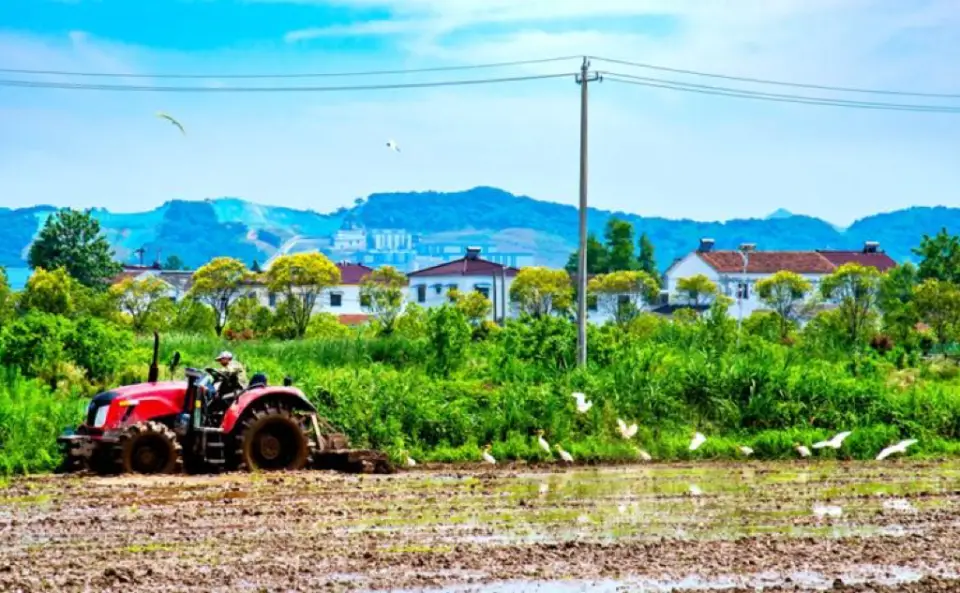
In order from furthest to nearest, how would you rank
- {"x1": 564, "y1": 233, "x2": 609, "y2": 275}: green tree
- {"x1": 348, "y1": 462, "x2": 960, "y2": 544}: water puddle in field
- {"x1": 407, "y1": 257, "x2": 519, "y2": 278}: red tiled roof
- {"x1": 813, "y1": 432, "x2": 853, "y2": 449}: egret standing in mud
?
1. {"x1": 564, "y1": 233, "x2": 609, "y2": 275}: green tree
2. {"x1": 407, "y1": 257, "x2": 519, "y2": 278}: red tiled roof
3. {"x1": 813, "y1": 432, "x2": 853, "y2": 449}: egret standing in mud
4. {"x1": 348, "y1": 462, "x2": 960, "y2": 544}: water puddle in field

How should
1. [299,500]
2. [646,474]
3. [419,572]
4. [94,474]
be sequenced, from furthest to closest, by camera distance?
[646,474] → [94,474] → [299,500] → [419,572]

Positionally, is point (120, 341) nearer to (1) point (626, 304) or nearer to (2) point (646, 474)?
(2) point (646, 474)

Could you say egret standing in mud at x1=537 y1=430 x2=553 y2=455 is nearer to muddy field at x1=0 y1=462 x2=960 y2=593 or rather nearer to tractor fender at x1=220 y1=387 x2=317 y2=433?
muddy field at x1=0 y1=462 x2=960 y2=593

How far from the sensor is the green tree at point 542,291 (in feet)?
247

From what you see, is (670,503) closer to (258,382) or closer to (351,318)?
(258,382)

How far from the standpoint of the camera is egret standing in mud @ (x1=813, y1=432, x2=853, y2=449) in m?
21.1

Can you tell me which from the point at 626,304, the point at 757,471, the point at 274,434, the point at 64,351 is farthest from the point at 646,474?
the point at 626,304

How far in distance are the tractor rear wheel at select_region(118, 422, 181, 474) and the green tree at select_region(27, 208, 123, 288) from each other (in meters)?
62.5

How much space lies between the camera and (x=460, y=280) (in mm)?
97812

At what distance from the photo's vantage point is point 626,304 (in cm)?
7438

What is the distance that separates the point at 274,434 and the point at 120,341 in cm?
1017

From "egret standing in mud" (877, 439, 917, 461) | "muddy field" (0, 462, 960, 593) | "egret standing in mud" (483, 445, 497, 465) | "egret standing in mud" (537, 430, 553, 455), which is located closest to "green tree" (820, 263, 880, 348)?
"egret standing in mud" (877, 439, 917, 461)

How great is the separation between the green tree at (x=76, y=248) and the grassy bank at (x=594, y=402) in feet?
173

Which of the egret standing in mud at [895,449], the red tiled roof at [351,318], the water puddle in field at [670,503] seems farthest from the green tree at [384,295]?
the water puddle in field at [670,503]
